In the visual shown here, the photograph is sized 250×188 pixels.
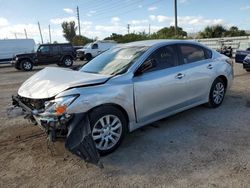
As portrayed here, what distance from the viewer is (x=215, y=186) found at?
3.08 metres

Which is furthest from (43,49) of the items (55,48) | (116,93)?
(116,93)

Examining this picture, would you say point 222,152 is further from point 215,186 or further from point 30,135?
point 30,135

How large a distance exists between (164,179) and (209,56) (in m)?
3.34

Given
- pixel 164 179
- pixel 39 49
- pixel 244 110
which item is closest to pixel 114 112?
pixel 164 179

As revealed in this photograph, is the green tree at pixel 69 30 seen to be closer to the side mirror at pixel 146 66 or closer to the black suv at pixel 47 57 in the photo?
the black suv at pixel 47 57

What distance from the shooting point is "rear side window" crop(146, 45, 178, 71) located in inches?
182

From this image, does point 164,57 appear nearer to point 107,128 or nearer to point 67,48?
point 107,128

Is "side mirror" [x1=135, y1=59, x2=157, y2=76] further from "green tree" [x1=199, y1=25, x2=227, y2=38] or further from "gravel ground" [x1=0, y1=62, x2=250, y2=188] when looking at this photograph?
"green tree" [x1=199, y1=25, x2=227, y2=38]

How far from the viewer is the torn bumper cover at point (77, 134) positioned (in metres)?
3.50

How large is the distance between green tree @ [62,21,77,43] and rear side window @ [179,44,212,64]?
2598 inches

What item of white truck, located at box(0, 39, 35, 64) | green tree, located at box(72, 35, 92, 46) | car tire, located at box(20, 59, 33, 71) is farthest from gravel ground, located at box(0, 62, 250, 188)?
green tree, located at box(72, 35, 92, 46)

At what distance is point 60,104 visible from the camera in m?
3.52

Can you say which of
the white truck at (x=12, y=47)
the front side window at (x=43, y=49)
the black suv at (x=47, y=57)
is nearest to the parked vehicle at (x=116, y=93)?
the black suv at (x=47, y=57)

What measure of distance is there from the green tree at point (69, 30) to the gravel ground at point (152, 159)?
66.4 meters
